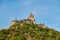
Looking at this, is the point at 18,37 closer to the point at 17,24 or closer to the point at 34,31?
the point at 34,31

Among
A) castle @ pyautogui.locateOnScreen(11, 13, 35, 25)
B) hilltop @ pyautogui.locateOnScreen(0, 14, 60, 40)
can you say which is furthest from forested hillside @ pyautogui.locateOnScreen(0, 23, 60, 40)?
castle @ pyautogui.locateOnScreen(11, 13, 35, 25)

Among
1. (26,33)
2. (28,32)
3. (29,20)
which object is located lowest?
(26,33)

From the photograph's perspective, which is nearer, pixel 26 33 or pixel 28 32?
pixel 26 33

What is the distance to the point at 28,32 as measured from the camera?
128000 mm

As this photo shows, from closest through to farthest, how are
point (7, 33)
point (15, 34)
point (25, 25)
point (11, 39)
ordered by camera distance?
point (11, 39) → point (15, 34) → point (7, 33) → point (25, 25)

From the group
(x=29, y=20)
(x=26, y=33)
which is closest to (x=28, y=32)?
(x=26, y=33)

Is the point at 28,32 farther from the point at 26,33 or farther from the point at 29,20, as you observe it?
the point at 29,20

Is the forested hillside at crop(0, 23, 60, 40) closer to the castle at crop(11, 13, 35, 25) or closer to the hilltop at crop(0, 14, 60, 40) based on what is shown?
the hilltop at crop(0, 14, 60, 40)

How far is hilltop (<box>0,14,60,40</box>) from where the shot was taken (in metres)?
118

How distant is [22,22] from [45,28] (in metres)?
16.7

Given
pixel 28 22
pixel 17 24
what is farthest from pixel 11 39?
pixel 28 22

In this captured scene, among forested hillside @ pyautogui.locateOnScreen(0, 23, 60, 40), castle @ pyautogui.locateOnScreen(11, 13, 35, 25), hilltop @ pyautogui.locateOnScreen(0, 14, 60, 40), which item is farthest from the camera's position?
castle @ pyautogui.locateOnScreen(11, 13, 35, 25)

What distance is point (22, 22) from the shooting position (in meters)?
153

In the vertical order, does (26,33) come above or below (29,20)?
below
